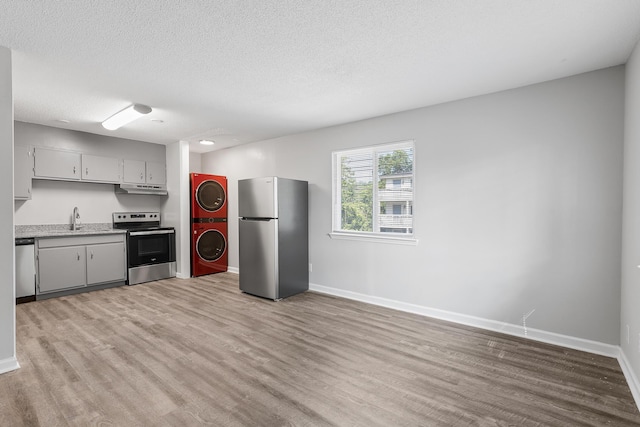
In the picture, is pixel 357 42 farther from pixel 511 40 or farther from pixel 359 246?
pixel 359 246

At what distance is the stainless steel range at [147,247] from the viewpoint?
4.96 m

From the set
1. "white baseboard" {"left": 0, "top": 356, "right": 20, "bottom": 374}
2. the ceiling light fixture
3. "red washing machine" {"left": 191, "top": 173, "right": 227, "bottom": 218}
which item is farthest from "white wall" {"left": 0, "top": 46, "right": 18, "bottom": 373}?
"red washing machine" {"left": 191, "top": 173, "right": 227, "bottom": 218}

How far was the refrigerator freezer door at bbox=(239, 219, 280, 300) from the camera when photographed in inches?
161

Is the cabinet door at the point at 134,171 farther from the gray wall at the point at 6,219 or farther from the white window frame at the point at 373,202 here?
the white window frame at the point at 373,202

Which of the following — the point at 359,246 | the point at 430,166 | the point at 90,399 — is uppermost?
the point at 430,166

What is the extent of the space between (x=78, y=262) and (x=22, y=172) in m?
1.36

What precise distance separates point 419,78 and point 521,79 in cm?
88

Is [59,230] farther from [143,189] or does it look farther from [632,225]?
[632,225]

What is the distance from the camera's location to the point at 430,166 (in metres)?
3.49

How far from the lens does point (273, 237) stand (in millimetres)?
4102

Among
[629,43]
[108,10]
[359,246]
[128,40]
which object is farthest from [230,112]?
[629,43]

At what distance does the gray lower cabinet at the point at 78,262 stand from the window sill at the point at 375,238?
10.7 ft

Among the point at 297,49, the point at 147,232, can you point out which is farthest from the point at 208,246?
the point at 297,49

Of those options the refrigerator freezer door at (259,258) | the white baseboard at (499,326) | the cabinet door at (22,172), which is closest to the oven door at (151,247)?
the cabinet door at (22,172)
